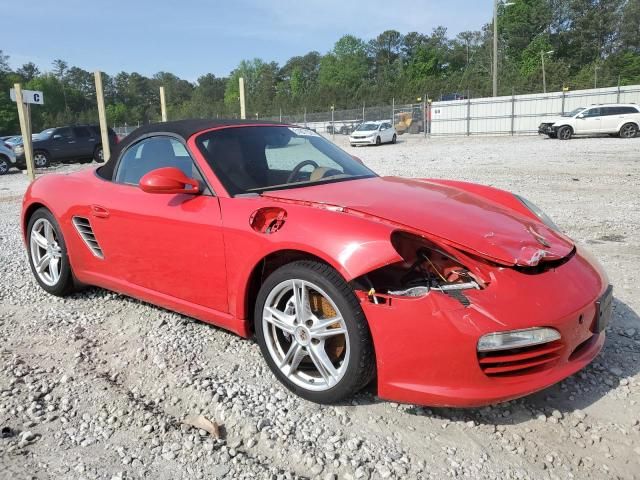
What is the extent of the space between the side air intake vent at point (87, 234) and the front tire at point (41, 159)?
19663 mm

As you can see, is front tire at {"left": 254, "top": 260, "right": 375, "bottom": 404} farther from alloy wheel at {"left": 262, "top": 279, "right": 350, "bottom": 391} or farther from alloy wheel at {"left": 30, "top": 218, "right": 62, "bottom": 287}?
alloy wheel at {"left": 30, "top": 218, "right": 62, "bottom": 287}

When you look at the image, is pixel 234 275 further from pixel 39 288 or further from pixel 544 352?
pixel 39 288

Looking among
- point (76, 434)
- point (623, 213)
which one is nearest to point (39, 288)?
point (76, 434)

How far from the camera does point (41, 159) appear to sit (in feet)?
69.0

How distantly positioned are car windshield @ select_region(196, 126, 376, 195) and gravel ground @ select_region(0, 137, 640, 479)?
3.36ft

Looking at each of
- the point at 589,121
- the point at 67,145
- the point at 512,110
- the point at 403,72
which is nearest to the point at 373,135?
the point at 512,110

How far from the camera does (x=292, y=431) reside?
240cm

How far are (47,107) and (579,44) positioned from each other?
89837 mm

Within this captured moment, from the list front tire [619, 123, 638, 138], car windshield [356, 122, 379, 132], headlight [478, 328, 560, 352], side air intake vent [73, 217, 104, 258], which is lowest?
headlight [478, 328, 560, 352]

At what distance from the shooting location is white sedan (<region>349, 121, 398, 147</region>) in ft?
95.8

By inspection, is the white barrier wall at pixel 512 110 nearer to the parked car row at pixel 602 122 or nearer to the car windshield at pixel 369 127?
the car windshield at pixel 369 127

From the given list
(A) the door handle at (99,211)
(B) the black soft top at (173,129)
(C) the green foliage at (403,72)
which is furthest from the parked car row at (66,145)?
(C) the green foliage at (403,72)

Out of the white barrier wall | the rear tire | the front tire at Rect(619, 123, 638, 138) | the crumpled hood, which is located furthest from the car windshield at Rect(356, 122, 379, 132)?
the crumpled hood

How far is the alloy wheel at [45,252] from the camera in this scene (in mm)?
4238
